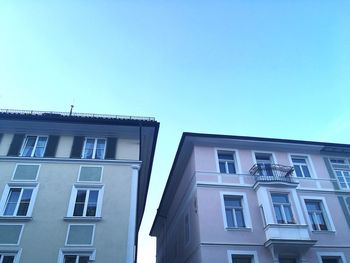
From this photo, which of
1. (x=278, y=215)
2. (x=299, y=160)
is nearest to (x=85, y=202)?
(x=278, y=215)

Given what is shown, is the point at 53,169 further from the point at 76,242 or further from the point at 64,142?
the point at 76,242

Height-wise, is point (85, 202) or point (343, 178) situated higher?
point (343, 178)

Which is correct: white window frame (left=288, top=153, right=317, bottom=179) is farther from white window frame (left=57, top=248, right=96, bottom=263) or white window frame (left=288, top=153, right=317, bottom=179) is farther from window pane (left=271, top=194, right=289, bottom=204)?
white window frame (left=57, top=248, right=96, bottom=263)

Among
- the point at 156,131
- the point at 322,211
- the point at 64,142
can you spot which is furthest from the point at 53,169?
the point at 322,211

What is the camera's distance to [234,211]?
1598cm

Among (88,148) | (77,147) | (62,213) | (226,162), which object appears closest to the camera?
(62,213)

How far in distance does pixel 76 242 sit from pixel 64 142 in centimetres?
588

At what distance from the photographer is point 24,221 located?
505 inches

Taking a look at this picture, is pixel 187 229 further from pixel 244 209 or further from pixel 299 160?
pixel 299 160

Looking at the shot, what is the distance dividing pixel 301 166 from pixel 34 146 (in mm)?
17155

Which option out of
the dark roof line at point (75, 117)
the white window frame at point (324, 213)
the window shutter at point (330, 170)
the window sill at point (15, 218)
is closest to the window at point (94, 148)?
the dark roof line at point (75, 117)

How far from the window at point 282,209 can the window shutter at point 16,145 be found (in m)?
15.0

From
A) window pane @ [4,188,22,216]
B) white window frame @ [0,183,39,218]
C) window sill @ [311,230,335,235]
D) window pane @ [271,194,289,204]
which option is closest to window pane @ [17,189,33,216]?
white window frame @ [0,183,39,218]

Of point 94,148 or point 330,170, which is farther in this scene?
point 330,170
